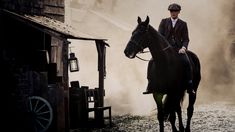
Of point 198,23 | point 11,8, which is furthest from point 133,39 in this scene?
point 198,23

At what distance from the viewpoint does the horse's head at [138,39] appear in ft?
39.5

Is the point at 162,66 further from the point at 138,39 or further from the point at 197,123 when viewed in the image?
the point at 197,123

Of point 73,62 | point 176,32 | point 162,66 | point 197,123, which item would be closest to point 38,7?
point 73,62

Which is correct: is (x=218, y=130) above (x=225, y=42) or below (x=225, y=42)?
below

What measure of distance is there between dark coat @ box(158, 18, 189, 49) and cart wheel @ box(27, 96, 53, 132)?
4193 mm

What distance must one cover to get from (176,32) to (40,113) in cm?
475

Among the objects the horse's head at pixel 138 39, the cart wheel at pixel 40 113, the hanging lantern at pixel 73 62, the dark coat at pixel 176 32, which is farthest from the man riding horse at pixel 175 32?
the hanging lantern at pixel 73 62

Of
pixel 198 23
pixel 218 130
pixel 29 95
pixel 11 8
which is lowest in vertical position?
pixel 218 130

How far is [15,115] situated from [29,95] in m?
0.97

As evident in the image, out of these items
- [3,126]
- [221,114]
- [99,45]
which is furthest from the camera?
[221,114]

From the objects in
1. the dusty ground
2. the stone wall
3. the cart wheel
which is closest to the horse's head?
the cart wheel

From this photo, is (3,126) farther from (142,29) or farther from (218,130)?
(218,130)

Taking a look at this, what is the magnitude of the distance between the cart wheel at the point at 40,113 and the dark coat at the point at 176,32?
4193 millimetres

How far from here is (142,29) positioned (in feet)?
40.7
